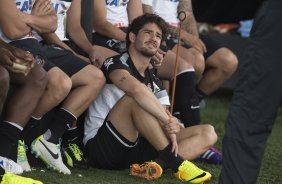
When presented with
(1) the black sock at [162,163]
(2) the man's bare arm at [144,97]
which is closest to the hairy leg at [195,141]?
(1) the black sock at [162,163]

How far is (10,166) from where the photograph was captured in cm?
481

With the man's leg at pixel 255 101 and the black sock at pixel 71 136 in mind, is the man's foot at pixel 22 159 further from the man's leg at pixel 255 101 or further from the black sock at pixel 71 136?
the man's leg at pixel 255 101

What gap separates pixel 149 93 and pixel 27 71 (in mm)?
806

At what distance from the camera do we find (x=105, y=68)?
5410mm

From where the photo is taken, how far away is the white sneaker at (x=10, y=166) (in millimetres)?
4773

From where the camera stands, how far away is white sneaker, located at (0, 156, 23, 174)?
188 inches

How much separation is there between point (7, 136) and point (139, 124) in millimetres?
832

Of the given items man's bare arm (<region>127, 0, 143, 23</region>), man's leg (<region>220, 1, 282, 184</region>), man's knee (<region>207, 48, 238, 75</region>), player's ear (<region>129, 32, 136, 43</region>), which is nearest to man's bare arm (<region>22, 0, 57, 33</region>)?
player's ear (<region>129, 32, 136, 43</region>)

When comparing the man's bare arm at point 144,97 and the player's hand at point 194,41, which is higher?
the man's bare arm at point 144,97

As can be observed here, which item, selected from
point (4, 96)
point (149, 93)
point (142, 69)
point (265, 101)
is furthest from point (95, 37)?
point (265, 101)

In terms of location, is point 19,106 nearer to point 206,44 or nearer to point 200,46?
point 200,46

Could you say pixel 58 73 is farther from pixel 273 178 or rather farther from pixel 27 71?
pixel 273 178

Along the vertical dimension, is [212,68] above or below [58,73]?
below

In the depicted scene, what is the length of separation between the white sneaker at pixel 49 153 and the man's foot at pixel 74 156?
26cm
